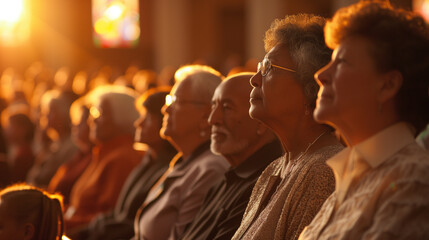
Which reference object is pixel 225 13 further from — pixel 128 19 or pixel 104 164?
pixel 104 164

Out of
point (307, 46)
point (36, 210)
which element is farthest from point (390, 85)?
point (36, 210)

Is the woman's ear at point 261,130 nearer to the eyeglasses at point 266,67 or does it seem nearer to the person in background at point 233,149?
the person in background at point 233,149

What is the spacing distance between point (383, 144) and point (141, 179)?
10.5 feet

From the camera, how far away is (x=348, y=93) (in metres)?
2.03

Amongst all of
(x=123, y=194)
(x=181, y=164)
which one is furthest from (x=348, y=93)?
(x=123, y=194)

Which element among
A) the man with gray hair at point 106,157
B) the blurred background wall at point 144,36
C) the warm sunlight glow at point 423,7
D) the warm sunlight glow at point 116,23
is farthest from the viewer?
the warm sunlight glow at point 116,23

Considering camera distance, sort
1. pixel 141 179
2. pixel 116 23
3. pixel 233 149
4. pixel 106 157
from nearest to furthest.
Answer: pixel 233 149 → pixel 141 179 → pixel 106 157 → pixel 116 23

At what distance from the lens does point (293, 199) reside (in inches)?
98.0

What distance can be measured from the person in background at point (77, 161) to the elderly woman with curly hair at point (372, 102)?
15.0 ft

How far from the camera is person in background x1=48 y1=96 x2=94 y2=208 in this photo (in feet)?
21.0

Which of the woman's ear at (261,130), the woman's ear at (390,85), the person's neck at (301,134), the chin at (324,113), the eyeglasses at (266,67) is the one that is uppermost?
the woman's ear at (390,85)

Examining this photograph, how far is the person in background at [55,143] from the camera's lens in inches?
288

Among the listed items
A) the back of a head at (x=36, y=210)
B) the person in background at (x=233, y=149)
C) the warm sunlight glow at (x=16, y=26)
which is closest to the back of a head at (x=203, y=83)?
the person in background at (x=233, y=149)

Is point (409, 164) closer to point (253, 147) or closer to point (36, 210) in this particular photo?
point (253, 147)
